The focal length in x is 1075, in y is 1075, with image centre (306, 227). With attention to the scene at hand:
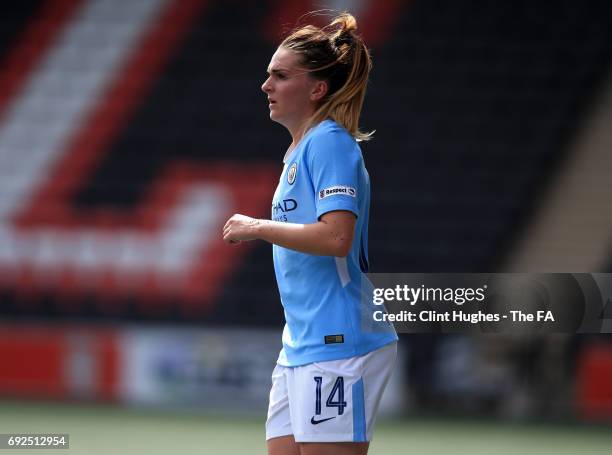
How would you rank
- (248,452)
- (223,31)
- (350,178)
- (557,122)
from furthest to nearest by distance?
(223,31) < (557,122) < (248,452) < (350,178)

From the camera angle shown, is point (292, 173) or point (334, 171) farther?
point (292, 173)

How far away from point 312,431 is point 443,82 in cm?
757

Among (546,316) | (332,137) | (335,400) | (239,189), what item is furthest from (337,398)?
(239,189)

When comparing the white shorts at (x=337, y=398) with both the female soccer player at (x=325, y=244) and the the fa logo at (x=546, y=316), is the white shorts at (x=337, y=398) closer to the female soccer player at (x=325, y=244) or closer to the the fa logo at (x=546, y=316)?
the female soccer player at (x=325, y=244)

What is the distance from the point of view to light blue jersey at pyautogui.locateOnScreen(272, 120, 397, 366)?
7.91ft

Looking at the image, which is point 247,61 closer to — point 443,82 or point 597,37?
point 443,82

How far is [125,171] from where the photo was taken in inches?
376

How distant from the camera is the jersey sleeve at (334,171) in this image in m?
2.36

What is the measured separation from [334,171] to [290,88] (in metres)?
0.27

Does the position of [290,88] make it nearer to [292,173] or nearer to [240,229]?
[292,173]

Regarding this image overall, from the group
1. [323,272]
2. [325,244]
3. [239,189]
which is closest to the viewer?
[325,244]

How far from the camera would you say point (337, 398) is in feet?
7.95

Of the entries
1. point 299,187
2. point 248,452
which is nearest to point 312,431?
point 299,187

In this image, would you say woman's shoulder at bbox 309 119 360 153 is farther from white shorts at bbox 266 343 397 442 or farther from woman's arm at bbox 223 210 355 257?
white shorts at bbox 266 343 397 442
